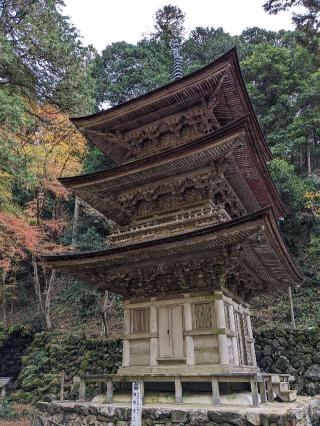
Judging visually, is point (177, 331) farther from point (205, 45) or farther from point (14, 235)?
point (205, 45)

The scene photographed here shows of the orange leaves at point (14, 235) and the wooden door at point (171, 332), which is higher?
the orange leaves at point (14, 235)

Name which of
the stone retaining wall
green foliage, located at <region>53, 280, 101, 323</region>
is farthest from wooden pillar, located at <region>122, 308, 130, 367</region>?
green foliage, located at <region>53, 280, 101, 323</region>

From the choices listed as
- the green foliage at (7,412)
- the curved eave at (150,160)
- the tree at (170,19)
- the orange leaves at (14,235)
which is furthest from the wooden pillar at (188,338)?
the tree at (170,19)

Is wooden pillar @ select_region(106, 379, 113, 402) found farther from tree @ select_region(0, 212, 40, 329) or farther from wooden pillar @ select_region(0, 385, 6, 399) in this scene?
tree @ select_region(0, 212, 40, 329)

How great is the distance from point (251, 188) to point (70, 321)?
46.7ft

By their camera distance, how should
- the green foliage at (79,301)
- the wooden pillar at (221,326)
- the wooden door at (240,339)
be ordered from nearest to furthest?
the wooden pillar at (221,326), the wooden door at (240,339), the green foliage at (79,301)

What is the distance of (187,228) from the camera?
896 centimetres

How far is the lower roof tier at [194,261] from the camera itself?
24.0ft

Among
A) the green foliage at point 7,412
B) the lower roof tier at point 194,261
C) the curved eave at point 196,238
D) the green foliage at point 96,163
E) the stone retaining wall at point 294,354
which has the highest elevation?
the green foliage at point 96,163

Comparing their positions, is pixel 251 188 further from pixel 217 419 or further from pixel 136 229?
pixel 217 419

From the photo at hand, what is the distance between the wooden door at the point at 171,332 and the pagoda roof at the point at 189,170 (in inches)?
129

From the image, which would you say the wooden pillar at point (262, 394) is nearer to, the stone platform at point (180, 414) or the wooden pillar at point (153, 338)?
the stone platform at point (180, 414)

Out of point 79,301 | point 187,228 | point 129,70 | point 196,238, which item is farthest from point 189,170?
point 129,70

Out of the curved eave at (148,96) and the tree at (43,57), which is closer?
the curved eave at (148,96)
